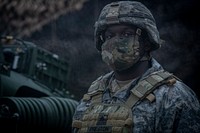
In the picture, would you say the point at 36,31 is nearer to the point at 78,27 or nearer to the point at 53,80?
the point at 78,27

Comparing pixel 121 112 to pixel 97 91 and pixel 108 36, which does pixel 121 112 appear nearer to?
pixel 97 91

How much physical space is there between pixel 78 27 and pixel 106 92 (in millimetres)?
13826

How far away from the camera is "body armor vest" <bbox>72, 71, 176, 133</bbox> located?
5.01 m

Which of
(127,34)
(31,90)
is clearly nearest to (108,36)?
(127,34)

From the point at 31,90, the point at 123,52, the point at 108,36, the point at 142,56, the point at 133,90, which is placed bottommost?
the point at 31,90

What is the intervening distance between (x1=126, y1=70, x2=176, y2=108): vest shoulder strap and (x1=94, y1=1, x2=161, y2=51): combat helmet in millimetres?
427

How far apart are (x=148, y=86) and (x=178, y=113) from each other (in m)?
0.41

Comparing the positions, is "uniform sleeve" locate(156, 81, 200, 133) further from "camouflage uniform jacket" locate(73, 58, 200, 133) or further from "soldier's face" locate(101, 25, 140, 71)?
"soldier's face" locate(101, 25, 140, 71)

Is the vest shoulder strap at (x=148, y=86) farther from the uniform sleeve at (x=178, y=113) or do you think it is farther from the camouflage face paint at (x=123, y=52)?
the camouflage face paint at (x=123, y=52)

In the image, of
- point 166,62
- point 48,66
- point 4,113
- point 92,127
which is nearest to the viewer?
point 92,127

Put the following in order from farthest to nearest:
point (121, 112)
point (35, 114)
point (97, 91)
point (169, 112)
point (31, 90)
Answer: point (31, 90)
point (35, 114)
point (97, 91)
point (121, 112)
point (169, 112)

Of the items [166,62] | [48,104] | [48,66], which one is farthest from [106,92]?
[48,66]

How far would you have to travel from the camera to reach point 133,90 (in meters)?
5.11

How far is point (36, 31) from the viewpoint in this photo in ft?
68.1
